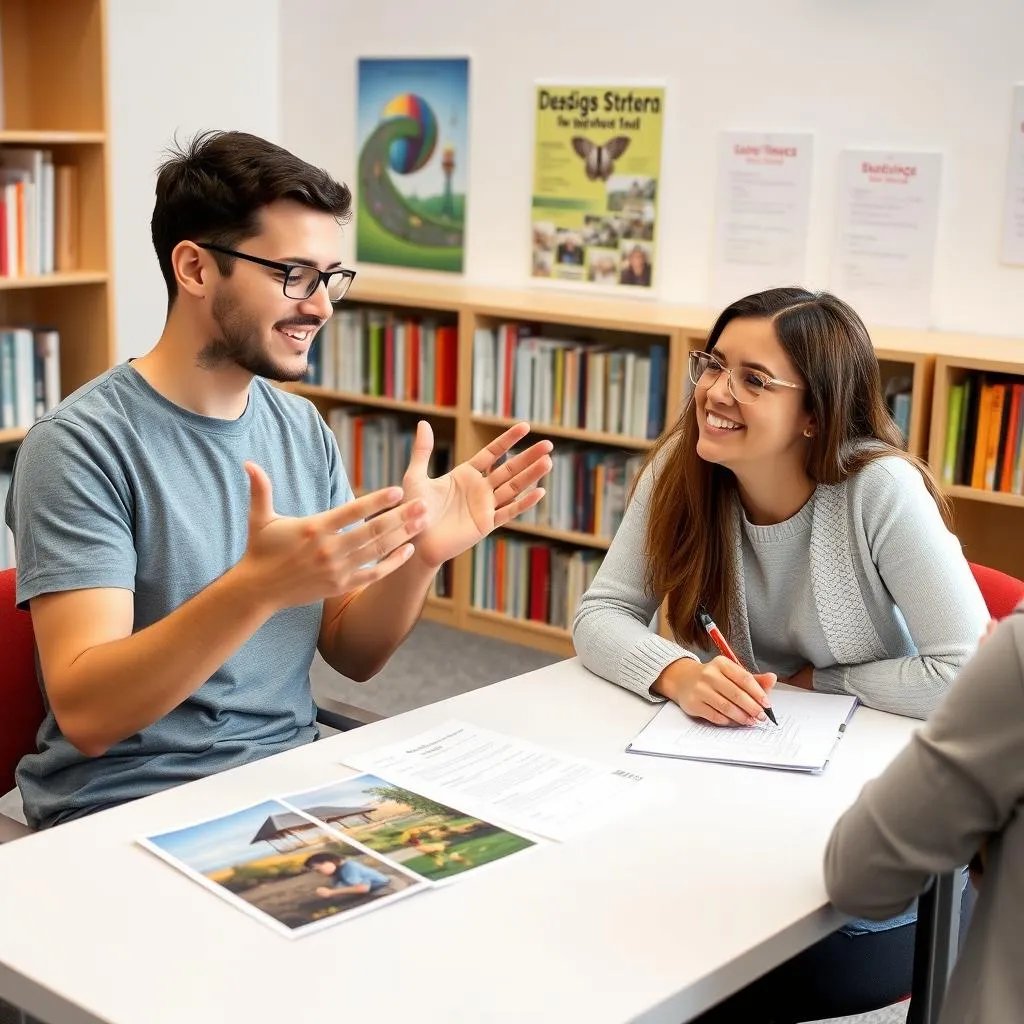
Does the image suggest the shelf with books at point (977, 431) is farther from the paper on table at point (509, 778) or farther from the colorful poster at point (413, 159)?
the paper on table at point (509, 778)

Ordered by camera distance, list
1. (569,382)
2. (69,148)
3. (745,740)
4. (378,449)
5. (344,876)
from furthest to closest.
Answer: (378,449)
(569,382)
(69,148)
(745,740)
(344,876)

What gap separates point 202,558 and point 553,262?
3.02 metres

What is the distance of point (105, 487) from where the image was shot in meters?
1.67

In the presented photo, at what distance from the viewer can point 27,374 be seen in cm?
389

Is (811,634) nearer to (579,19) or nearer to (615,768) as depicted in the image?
(615,768)

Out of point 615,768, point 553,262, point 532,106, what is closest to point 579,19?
point 532,106

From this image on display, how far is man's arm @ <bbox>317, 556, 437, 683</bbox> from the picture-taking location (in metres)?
1.86

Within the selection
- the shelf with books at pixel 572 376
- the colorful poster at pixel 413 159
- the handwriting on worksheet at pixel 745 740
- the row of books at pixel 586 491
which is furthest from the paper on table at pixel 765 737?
the colorful poster at pixel 413 159

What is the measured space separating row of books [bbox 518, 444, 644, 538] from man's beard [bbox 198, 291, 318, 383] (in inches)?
97.2

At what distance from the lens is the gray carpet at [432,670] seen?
3850mm

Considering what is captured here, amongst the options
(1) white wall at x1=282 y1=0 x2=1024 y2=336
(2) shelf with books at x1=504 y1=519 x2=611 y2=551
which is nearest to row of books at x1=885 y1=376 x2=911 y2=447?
(1) white wall at x1=282 y1=0 x2=1024 y2=336

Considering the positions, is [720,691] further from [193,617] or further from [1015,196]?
[1015,196]

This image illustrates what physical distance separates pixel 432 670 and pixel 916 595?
241cm

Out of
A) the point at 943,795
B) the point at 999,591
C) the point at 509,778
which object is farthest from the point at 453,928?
the point at 999,591
